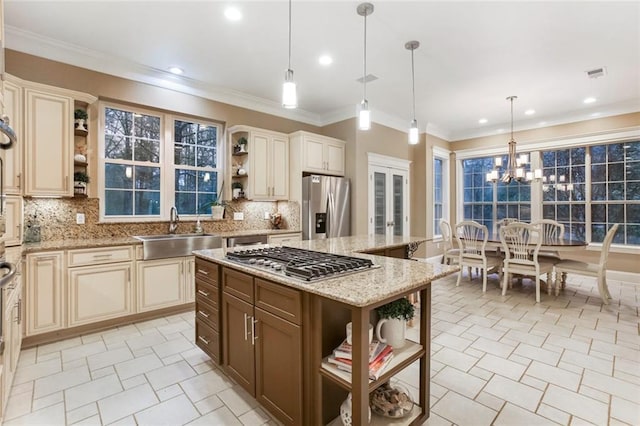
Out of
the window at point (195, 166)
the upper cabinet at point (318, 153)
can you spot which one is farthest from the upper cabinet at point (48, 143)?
the upper cabinet at point (318, 153)

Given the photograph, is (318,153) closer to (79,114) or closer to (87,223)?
(79,114)

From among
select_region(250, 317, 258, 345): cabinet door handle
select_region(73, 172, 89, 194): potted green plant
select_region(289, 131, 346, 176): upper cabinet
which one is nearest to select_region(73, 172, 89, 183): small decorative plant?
select_region(73, 172, 89, 194): potted green plant

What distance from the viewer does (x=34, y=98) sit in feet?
9.27

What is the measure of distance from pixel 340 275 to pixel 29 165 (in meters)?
3.12

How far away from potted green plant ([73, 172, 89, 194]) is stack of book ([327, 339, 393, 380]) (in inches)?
127

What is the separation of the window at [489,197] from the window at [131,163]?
624 centimetres

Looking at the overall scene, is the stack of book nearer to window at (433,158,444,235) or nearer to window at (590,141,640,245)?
window at (433,158,444,235)

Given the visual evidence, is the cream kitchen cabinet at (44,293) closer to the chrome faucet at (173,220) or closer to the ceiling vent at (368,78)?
the chrome faucet at (173,220)

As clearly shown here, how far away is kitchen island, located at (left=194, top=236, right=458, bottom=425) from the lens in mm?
1341

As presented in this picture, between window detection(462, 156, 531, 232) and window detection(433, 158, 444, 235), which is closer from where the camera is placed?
window detection(462, 156, 531, 232)

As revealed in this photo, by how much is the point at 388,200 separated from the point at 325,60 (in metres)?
2.99

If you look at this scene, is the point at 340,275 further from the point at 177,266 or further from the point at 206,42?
the point at 206,42

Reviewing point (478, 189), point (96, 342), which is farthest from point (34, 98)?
point (478, 189)

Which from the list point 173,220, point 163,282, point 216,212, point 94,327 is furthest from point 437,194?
point 94,327
